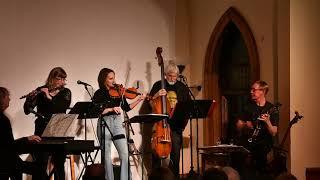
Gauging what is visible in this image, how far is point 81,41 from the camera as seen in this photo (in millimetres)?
7605

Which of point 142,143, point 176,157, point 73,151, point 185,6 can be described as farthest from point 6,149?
point 185,6

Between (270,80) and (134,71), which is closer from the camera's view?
(270,80)

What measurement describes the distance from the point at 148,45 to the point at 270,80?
228 cm

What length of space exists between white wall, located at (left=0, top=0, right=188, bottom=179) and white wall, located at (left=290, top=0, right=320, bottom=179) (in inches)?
99.7

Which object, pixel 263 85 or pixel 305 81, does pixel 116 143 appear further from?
pixel 305 81

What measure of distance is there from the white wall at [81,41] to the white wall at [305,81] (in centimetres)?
253

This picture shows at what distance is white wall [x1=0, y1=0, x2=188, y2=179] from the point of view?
7.08m

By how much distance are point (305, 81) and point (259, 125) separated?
80 cm

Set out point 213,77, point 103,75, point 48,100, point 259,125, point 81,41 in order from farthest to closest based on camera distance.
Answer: point 213,77, point 81,41, point 103,75, point 48,100, point 259,125

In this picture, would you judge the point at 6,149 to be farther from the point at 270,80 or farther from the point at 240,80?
the point at 240,80

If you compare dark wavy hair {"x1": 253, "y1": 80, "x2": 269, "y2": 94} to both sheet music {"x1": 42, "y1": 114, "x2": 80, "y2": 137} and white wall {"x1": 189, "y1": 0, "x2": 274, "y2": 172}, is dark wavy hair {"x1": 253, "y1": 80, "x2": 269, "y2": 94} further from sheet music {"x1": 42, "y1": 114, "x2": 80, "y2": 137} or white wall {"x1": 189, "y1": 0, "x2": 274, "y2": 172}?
sheet music {"x1": 42, "y1": 114, "x2": 80, "y2": 137}

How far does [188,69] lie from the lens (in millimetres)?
8492

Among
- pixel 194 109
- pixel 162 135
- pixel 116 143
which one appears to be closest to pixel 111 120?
pixel 116 143

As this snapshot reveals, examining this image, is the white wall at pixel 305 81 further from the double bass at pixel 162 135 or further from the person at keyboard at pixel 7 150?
the person at keyboard at pixel 7 150
